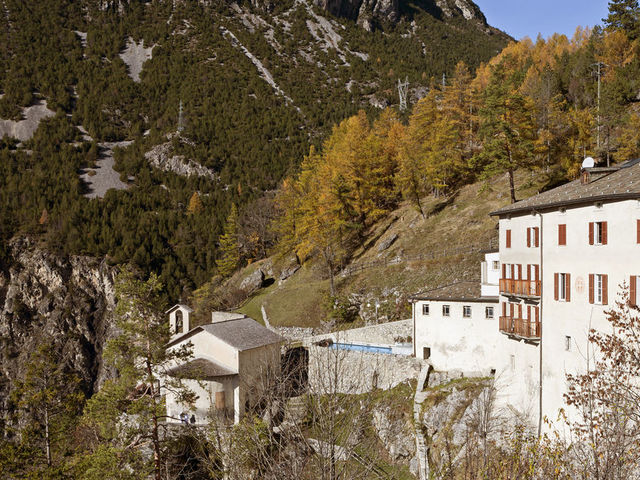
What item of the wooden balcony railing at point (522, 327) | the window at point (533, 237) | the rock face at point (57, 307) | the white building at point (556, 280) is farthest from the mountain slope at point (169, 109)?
the window at point (533, 237)

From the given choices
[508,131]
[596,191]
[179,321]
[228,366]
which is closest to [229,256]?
[179,321]

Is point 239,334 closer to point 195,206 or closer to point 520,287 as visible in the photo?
point 520,287

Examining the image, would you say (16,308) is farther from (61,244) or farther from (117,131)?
(117,131)

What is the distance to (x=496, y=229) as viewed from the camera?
42.4 metres

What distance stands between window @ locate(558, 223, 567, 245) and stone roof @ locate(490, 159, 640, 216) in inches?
38.0

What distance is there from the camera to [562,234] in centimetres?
2148

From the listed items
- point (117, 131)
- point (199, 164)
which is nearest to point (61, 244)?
point (199, 164)

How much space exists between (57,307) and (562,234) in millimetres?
80798

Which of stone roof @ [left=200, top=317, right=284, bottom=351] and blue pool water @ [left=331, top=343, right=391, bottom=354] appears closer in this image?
A: stone roof @ [left=200, top=317, right=284, bottom=351]

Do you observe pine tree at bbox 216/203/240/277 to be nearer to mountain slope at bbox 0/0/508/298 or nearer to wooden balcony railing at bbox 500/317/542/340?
mountain slope at bbox 0/0/508/298

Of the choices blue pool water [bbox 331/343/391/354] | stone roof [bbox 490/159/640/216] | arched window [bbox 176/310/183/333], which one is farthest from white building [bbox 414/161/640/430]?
arched window [bbox 176/310/183/333]

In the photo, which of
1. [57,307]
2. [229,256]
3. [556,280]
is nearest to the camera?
[556,280]

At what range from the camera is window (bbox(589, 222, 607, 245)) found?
18938 millimetres

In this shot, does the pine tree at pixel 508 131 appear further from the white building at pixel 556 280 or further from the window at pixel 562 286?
the window at pixel 562 286
